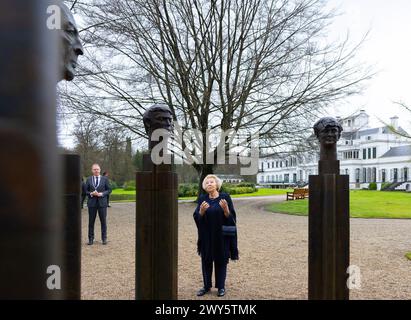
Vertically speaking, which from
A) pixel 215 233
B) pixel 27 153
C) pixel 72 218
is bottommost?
pixel 215 233

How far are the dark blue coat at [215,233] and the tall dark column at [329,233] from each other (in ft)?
5.06

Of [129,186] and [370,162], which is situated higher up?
[370,162]

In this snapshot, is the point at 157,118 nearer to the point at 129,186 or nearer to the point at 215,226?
the point at 215,226

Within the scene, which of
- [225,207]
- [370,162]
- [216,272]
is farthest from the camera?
[370,162]

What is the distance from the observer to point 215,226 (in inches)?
208

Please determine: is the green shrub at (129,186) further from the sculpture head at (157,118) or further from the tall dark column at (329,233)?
the tall dark column at (329,233)

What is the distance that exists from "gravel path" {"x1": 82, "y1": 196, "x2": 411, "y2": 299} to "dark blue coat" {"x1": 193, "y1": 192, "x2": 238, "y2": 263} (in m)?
0.64

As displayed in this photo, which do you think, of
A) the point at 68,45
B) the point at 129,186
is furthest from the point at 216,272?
the point at 129,186

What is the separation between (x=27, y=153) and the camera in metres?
0.69

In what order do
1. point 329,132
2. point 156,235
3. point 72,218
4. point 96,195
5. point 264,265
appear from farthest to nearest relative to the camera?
point 96,195
point 264,265
point 329,132
point 156,235
point 72,218

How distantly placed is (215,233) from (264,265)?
2.97 meters

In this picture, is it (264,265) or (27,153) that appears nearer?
(27,153)

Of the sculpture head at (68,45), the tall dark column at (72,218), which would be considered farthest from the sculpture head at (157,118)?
the sculpture head at (68,45)

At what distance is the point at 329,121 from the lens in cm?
419
